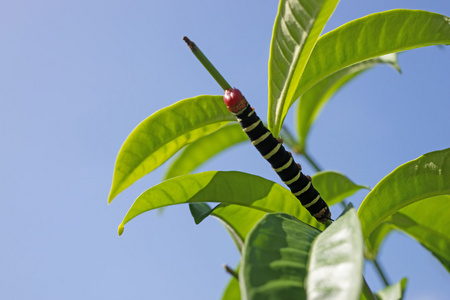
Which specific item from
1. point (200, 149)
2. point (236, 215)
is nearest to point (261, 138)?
point (236, 215)

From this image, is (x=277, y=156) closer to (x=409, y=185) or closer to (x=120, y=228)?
(x=409, y=185)

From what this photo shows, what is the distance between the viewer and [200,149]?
2068mm

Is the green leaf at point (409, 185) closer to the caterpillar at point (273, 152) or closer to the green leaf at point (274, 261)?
the caterpillar at point (273, 152)

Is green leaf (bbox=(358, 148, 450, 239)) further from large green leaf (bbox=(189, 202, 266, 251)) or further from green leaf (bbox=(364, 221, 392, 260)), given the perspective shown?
green leaf (bbox=(364, 221, 392, 260))

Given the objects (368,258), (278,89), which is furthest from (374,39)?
(368,258)

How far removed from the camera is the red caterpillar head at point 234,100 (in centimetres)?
114

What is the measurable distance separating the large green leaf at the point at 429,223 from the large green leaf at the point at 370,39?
50 cm

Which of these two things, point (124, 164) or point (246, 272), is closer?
point (246, 272)

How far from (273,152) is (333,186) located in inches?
22.3

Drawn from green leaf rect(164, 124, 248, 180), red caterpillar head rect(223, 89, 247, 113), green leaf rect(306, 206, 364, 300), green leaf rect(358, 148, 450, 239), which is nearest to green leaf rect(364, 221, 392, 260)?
green leaf rect(358, 148, 450, 239)

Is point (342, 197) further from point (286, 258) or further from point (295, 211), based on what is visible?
point (286, 258)

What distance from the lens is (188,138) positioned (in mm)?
1368

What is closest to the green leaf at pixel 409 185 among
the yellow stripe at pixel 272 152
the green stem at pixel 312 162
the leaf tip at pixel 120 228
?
the yellow stripe at pixel 272 152

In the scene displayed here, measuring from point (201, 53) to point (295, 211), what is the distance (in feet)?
1.55
